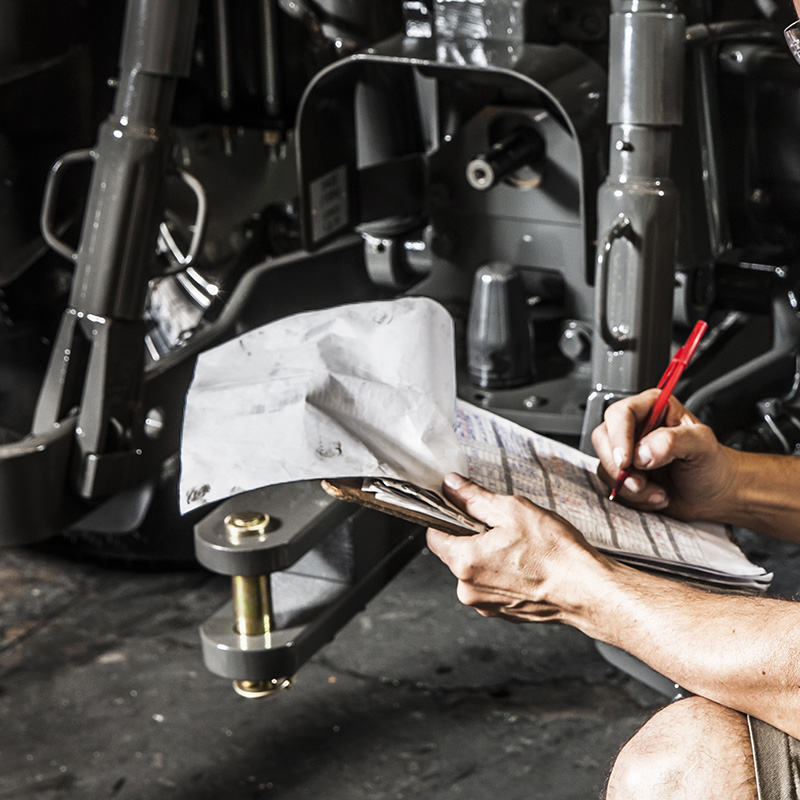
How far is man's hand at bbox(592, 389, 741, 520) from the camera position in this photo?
1042 millimetres

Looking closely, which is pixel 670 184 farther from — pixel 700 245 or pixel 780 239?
pixel 780 239

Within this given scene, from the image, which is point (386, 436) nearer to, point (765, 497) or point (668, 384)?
point (668, 384)

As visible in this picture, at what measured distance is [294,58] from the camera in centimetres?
199

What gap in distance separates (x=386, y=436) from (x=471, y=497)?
95 mm

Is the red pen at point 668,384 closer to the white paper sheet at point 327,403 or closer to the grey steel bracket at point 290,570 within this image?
the white paper sheet at point 327,403

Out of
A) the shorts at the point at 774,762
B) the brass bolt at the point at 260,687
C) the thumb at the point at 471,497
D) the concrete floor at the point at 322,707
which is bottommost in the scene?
the concrete floor at the point at 322,707

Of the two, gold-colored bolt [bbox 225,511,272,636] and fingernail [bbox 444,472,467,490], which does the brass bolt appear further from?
fingernail [bbox 444,472,467,490]

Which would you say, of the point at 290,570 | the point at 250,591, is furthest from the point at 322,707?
the point at 250,591

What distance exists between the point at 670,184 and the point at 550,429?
1.54 feet

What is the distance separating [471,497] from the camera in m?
0.94

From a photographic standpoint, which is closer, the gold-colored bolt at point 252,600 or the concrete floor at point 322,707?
the gold-colored bolt at point 252,600

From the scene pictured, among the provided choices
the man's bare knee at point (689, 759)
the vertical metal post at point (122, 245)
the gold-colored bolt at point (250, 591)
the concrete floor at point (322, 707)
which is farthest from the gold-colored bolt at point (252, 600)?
the man's bare knee at point (689, 759)

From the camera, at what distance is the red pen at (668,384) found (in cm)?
104

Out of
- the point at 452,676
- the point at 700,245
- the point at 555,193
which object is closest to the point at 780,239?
the point at 700,245
